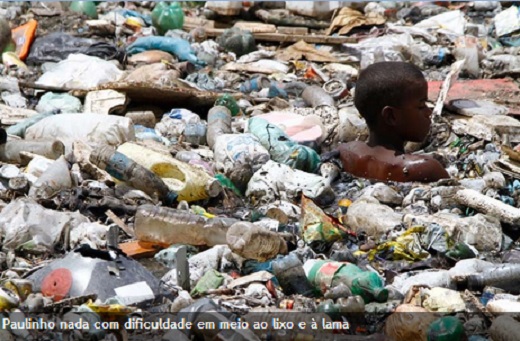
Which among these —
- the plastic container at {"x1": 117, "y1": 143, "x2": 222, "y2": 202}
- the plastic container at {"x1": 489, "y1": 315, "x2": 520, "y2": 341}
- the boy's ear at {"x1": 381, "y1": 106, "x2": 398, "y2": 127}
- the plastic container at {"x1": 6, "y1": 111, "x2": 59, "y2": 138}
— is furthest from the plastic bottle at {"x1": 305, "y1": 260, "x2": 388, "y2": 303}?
the plastic container at {"x1": 6, "y1": 111, "x2": 59, "y2": 138}

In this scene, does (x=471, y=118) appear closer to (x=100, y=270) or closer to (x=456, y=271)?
(x=456, y=271)

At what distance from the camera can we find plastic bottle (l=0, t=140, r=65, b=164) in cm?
696

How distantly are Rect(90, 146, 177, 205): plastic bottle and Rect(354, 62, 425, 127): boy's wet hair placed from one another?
54.4 inches

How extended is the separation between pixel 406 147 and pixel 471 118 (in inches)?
27.9

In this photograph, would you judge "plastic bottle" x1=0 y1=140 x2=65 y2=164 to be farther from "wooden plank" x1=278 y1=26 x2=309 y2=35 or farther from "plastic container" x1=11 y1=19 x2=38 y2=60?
"wooden plank" x1=278 y1=26 x2=309 y2=35

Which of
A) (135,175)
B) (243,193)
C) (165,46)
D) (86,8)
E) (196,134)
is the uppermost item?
(135,175)

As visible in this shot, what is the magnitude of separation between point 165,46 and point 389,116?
3.93m

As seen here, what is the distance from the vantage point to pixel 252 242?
18.0 feet

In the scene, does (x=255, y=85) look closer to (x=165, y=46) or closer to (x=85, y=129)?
(x=165, y=46)

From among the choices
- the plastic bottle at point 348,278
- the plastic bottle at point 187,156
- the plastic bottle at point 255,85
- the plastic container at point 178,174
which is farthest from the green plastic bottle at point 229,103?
the plastic bottle at point 348,278

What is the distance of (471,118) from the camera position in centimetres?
791

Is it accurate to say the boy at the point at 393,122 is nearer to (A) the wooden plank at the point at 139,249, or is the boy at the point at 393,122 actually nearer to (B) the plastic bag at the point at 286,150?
(B) the plastic bag at the point at 286,150

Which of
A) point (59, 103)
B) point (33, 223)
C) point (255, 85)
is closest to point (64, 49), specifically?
point (59, 103)

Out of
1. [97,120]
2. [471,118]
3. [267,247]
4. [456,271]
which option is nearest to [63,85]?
[97,120]
